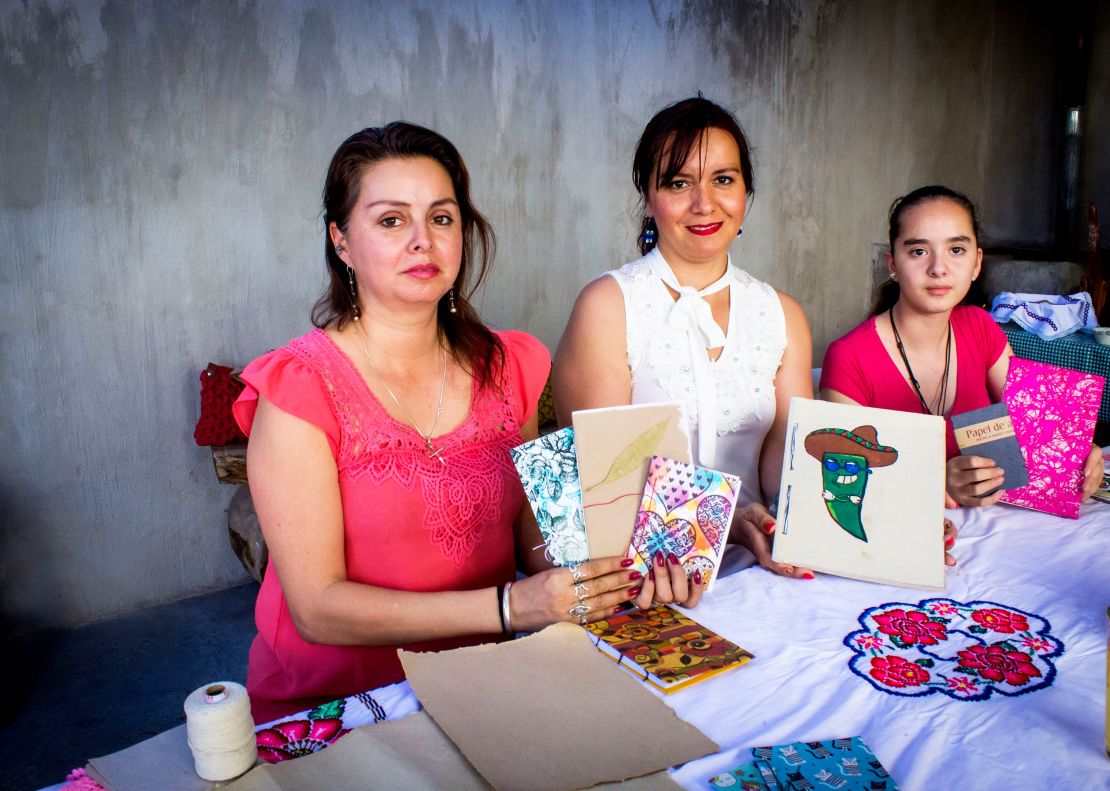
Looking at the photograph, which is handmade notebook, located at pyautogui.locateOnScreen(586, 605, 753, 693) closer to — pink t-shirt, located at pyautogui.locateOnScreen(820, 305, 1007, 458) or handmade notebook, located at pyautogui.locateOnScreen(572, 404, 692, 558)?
handmade notebook, located at pyautogui.locateOnScreen(572, 404, 692, 558)

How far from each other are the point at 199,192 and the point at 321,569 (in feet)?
8.98

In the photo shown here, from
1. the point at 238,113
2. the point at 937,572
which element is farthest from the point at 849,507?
the point at 238,113

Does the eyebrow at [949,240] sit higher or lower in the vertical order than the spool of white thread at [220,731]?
higher

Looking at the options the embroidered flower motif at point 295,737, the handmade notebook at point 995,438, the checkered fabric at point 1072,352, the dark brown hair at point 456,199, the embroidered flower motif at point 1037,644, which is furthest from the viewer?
the checkered fabric at point 1072,352

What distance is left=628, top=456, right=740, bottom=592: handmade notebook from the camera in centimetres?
152

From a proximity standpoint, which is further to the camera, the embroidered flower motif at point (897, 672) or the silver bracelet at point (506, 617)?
the silver bracelet at point (506, 617)

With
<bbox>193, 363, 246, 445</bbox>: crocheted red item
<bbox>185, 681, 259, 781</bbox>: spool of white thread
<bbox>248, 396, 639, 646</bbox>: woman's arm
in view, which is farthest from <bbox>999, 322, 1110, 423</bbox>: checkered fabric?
<bbox>185, 681, 259, 781</bbox>: spool of white thread

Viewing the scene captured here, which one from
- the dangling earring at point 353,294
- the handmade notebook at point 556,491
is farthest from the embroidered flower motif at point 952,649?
A: the dangling earring at point 353,294

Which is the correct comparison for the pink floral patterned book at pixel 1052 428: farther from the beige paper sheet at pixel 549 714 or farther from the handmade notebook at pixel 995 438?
the beige paper sheet at pixel 549 714

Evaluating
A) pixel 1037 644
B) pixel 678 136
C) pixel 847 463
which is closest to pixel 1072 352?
pixel 678 136

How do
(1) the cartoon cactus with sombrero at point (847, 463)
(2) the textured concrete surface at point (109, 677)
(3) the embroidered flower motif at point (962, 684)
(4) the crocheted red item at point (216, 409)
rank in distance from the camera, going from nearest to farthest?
1. (3) the embroidered flower motif at point (962, 684)
2. (1) the cartoon cactus with sombrero at point (847, 463)
3. (2) the textured concrete surface at point (109, 677)
4. (4) the crocheted red item at point (216, 409)

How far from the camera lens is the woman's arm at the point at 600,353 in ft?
7.35

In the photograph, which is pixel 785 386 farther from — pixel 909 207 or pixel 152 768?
pixel 152 768

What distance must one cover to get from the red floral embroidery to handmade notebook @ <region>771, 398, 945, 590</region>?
23 centimetres
